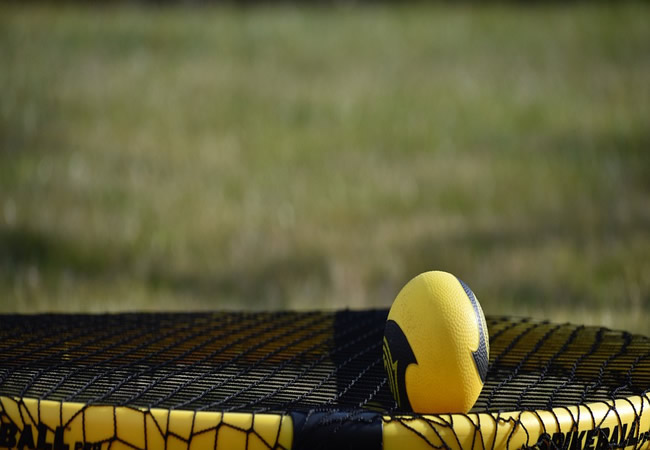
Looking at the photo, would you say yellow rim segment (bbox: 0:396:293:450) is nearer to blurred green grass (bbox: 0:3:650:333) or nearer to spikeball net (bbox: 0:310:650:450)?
spikeball net (bbox: 0:310:650:450)

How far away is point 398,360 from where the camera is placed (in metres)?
2.40

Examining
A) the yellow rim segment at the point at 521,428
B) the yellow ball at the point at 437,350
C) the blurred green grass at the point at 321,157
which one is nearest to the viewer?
the yellow rim segment at the point at 521,428

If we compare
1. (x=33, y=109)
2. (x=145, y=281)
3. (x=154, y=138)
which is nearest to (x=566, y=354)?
(x=145, y=281)

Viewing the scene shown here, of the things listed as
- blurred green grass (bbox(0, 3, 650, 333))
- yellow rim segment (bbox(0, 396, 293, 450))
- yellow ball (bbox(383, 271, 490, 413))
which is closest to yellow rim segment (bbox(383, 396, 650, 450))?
yellow ball (bbox(383, 271, 490, 413))

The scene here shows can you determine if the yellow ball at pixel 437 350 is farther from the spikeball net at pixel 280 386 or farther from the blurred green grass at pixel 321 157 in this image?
the blurred green grass at pixel 321 157

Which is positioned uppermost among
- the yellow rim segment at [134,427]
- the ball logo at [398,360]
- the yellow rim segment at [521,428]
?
the ball logo at [398,360]

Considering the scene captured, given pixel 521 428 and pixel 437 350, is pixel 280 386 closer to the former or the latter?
pixel 437 350

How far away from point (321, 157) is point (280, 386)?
14.9ft

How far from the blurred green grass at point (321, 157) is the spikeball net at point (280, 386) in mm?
1303

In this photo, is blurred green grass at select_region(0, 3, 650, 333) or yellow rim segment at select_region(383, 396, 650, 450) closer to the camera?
yellow rim segment at select_region(383, 396, 650, 450)

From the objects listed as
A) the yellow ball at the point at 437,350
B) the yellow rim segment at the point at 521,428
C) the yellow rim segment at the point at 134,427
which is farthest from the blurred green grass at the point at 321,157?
the yellow rim segment at the point at 134,427

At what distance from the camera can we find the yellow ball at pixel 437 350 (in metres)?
2.35

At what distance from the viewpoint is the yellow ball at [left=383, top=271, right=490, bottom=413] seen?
2346 mm

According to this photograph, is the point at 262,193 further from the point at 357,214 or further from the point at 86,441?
the point at 86,441
